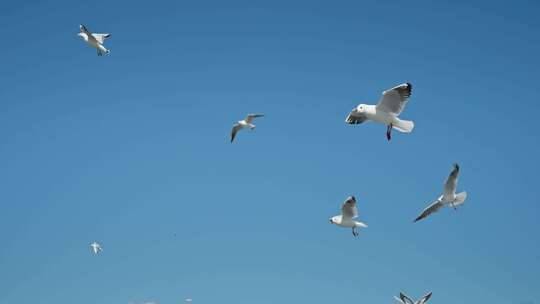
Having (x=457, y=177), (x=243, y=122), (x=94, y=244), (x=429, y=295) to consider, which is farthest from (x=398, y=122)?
(x=94, y=244)

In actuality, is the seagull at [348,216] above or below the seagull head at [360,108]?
above

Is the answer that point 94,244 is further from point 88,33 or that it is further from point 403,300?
point 403,300

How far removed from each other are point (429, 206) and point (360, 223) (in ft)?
13.6

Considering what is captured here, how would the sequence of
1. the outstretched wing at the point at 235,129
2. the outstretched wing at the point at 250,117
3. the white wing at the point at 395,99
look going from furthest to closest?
the outstretched wing at the point at 235,129, the outstretched wing at the point at 250,117, the white wing at the point at 395,99

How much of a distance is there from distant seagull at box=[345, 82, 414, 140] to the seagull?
8721 mm

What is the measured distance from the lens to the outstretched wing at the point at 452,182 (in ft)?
107

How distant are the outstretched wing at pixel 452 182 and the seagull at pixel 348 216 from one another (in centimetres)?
478

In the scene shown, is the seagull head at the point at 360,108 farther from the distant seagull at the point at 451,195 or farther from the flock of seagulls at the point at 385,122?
the distant seagull at the point at 451,195

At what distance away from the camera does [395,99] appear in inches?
1004

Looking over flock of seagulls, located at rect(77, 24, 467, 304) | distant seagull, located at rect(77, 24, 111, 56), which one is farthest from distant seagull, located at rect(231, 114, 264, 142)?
distant seagull, located at rect(77, 24, 111, 56)

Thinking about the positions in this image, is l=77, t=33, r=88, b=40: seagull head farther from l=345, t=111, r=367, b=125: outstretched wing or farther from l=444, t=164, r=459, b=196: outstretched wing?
l=444, t=164, r=459, b=196: outstretched wing

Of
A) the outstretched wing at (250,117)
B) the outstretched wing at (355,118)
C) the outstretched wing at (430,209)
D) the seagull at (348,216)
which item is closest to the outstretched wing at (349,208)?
the seagull at (348,216)

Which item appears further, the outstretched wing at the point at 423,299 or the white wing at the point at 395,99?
the outstretched wing at the point at 423,299

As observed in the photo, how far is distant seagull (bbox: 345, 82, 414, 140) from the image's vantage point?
82.6 feet
